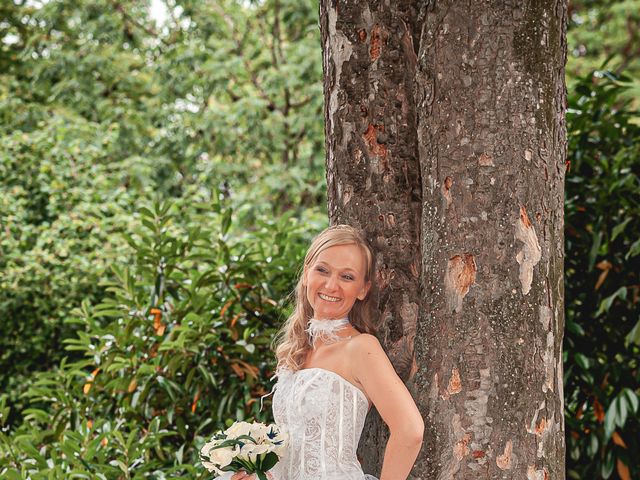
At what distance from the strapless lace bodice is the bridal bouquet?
0.07m

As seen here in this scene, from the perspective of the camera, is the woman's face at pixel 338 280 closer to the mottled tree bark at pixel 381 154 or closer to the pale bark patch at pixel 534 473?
the mottled tree bark at pixel 381 154

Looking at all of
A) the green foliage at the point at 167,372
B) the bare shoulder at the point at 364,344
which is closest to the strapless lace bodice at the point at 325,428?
the bare shoulder at the point at 364,344

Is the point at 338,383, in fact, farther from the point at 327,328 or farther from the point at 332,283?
the point at 332,283

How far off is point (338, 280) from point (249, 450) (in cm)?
57

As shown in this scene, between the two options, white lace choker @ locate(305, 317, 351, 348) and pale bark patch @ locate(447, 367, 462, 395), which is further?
white lace choker @ locate(305, 317, 351, 348)

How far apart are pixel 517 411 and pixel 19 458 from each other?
117 inches

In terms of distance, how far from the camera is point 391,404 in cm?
239

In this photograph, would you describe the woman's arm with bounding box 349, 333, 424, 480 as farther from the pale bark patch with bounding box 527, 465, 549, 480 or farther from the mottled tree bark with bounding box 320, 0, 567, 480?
the pale bark patch with bounding box 527, 465, 549, 480

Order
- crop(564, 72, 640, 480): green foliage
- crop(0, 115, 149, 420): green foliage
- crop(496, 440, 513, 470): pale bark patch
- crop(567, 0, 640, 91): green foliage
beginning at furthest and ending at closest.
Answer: crop(567, 0, 640, 91): green foliage, crop(0, 115, 149, 420): green foliage, crop(564, 72, 640, 480): green foliage, crop(496, 440, 513, 470): pale bark patch

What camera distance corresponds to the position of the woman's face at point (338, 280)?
262cm

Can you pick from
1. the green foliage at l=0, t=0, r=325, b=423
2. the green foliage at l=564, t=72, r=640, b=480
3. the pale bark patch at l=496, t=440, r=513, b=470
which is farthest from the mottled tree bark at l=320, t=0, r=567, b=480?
the green foliage at l=0, t=0, r=325, b=423

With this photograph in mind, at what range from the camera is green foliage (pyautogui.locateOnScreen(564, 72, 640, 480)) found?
4195 mm

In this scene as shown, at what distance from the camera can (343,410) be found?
2.51 metres

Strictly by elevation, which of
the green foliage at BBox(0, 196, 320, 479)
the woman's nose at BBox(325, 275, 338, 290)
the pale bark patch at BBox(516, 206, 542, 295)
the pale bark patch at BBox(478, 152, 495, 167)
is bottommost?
the green foliage at BBox(0, 196, 320, 479)
